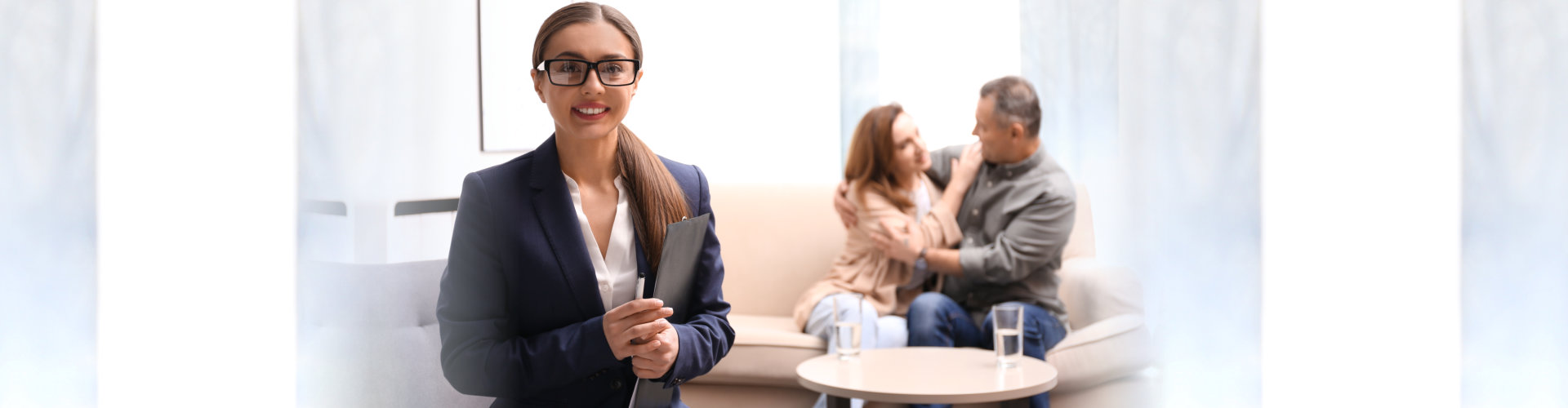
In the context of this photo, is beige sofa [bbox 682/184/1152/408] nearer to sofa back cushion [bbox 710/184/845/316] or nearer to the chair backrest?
sofa back cushion [bbox 710/184/845/316]

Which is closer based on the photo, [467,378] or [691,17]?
[467,378]

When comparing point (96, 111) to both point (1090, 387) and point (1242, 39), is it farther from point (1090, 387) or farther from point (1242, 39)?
point (1090, 387)

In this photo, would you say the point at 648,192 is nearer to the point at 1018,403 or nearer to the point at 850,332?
the point at 850,332

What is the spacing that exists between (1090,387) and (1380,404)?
1.64ft

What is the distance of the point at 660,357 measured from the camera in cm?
81

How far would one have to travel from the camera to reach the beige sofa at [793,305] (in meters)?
1.73

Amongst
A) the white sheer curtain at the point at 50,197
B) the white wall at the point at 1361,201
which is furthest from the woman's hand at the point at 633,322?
the white wall at the point at 1361,201

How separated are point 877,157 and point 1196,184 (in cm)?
76

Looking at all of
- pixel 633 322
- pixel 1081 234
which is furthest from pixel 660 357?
pixel 1081 234

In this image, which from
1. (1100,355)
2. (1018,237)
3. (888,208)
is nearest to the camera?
(1100,355)

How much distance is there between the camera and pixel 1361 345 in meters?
1.34

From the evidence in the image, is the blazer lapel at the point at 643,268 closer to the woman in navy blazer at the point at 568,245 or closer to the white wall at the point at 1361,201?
the woman in navy blazer at the point at 568,245

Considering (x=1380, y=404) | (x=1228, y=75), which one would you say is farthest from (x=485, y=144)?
(x=1380, y=404)

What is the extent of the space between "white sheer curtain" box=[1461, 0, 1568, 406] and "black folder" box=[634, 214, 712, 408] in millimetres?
1149
